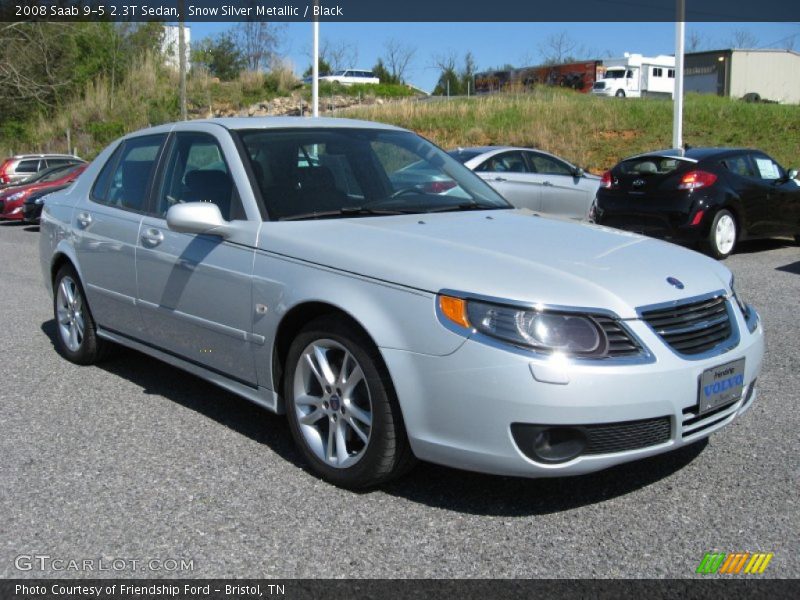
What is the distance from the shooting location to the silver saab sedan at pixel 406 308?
3336 millimetres

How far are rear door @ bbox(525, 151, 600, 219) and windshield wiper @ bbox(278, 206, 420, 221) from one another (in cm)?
962

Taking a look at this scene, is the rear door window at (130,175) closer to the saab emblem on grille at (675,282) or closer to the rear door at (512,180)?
the saab emblem on grille at (675,282)

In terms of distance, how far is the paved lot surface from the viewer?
3234mm

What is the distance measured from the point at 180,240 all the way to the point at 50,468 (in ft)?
4.38

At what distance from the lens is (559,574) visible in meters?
3.10

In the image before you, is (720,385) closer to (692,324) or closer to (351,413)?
(692,324)

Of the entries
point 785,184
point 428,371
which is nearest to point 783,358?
point 428,371

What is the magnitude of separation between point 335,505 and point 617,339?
1359 mm

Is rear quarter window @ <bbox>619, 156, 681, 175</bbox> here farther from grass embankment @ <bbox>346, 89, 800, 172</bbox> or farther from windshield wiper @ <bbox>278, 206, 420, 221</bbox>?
grass embankment @ <bbox>346, 89, 800, 172</bbox>

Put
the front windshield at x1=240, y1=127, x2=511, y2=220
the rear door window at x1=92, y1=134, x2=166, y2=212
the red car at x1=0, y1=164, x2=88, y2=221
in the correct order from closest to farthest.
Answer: the front windshield at x1=240, y1=127, x2=511, y2=220, the rear door window at x1=92, y1=134, x2=166, y2=212, the red car at x1=0, y1=164, x2=88, y2=221

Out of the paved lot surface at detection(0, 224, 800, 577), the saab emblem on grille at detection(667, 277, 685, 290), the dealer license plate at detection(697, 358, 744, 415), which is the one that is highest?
the saab emblem on grille at detection(667, 277, 685, 290)

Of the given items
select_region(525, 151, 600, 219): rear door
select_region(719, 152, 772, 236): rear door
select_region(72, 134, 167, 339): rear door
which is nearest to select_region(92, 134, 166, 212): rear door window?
select_region(72, 134, 167, 339): rear door

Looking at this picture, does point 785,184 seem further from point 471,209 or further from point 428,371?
point 428,371

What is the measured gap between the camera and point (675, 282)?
12.1ft
